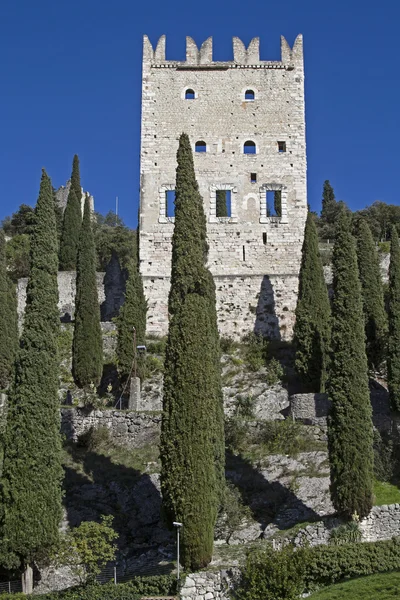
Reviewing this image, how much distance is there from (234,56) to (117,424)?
21937 mm

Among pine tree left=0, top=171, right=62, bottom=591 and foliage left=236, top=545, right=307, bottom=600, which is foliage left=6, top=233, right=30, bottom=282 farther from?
foliage left=236, top=545, right=307, bottom=600

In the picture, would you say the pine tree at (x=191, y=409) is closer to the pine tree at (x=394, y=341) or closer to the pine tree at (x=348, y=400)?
the pine tree at (x=348, y=400)

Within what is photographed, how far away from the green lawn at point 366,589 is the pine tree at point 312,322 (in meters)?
14.8

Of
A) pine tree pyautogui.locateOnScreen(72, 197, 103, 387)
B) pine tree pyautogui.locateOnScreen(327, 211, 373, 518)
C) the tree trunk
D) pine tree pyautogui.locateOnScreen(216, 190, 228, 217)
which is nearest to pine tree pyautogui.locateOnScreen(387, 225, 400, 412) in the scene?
pine tree pyautogui.locateOnScreen(327, 211, 373, 518)

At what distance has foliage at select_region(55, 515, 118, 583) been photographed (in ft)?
72.1

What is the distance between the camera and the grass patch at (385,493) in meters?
26.6

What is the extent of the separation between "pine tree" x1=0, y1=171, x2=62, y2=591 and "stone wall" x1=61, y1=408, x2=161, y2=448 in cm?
769

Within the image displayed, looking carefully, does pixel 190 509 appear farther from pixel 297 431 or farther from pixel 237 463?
pixel 297 431

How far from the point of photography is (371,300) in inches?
1511

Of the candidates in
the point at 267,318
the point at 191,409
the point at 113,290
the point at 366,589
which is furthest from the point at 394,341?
the point at 113,290

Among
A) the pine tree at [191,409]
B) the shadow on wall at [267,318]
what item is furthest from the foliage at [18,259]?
the pine tree at [191,409]

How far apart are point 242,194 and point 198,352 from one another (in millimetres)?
20295

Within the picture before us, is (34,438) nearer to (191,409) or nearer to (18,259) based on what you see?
(191,409)

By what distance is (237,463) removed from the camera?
29219 millimetres
